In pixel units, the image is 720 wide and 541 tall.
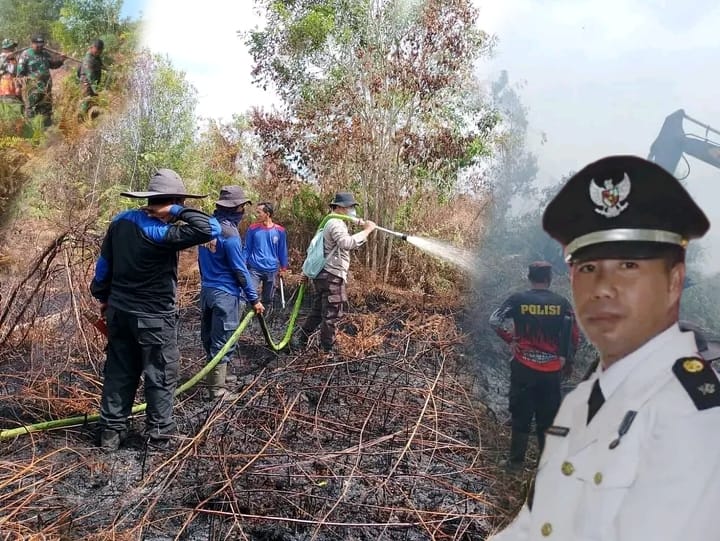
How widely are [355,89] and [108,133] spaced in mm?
1932

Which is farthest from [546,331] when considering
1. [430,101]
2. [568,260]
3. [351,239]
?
[351,239]

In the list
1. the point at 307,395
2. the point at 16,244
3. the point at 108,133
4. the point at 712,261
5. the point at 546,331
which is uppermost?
the point at 108,133

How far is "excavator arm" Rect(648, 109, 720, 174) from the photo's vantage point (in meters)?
0.77

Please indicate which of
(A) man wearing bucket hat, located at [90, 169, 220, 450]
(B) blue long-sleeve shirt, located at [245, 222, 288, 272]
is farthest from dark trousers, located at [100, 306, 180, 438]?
(B) blue long-sleeve shirt, located at [245, 222, 288, 272]

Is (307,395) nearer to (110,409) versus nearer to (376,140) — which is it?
(110,409)

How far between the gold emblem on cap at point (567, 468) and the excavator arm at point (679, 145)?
14.6 inches

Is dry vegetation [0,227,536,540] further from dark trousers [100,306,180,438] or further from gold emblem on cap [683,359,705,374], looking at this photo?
gold emblem on cap [683,359,705,374]

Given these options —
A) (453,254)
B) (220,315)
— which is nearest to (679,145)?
(453,254)

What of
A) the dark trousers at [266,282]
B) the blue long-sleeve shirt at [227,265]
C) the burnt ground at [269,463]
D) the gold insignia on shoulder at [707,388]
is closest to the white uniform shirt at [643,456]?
the gold insignia on shoulder at [707,388]

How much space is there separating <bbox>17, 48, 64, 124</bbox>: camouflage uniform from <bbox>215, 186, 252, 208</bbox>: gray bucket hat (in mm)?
1896

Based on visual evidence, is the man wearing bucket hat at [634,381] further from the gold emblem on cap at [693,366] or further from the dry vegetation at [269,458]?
the dry vegetation at [269,458]

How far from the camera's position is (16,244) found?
523 centimetres

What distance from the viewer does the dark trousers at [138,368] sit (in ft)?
10.5

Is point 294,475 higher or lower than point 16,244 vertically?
lower
